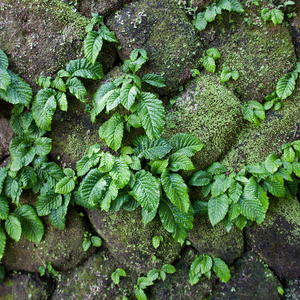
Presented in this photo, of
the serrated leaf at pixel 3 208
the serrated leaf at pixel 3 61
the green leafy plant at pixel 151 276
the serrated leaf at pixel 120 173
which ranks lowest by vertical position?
the green leafy plant at pixel 151 276

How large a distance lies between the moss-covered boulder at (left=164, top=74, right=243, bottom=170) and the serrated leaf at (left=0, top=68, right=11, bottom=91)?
5.05ft

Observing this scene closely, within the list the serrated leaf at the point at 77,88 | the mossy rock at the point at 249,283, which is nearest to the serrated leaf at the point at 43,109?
the serrated leaf at the point at 77,88

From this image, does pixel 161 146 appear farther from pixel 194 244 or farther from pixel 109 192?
pixel 194 244

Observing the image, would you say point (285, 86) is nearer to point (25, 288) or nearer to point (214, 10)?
point (214, 10)

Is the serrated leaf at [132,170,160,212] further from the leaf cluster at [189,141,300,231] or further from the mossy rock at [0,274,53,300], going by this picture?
the mossy rock at [0,274,53,300]

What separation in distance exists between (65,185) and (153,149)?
3.12 ft

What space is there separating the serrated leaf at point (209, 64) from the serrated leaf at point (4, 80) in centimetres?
190

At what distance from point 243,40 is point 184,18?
2.15 ft

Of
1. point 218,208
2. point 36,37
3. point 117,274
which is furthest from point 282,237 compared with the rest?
point 36,37

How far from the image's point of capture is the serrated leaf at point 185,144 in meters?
2.36

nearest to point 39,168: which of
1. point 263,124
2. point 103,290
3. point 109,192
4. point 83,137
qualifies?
point 83,137

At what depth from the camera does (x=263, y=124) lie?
2.56 metres

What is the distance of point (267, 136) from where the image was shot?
100 inches

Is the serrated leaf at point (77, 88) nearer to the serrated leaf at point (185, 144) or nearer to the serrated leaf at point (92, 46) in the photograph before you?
the serrated leaf at point (92, 46)
